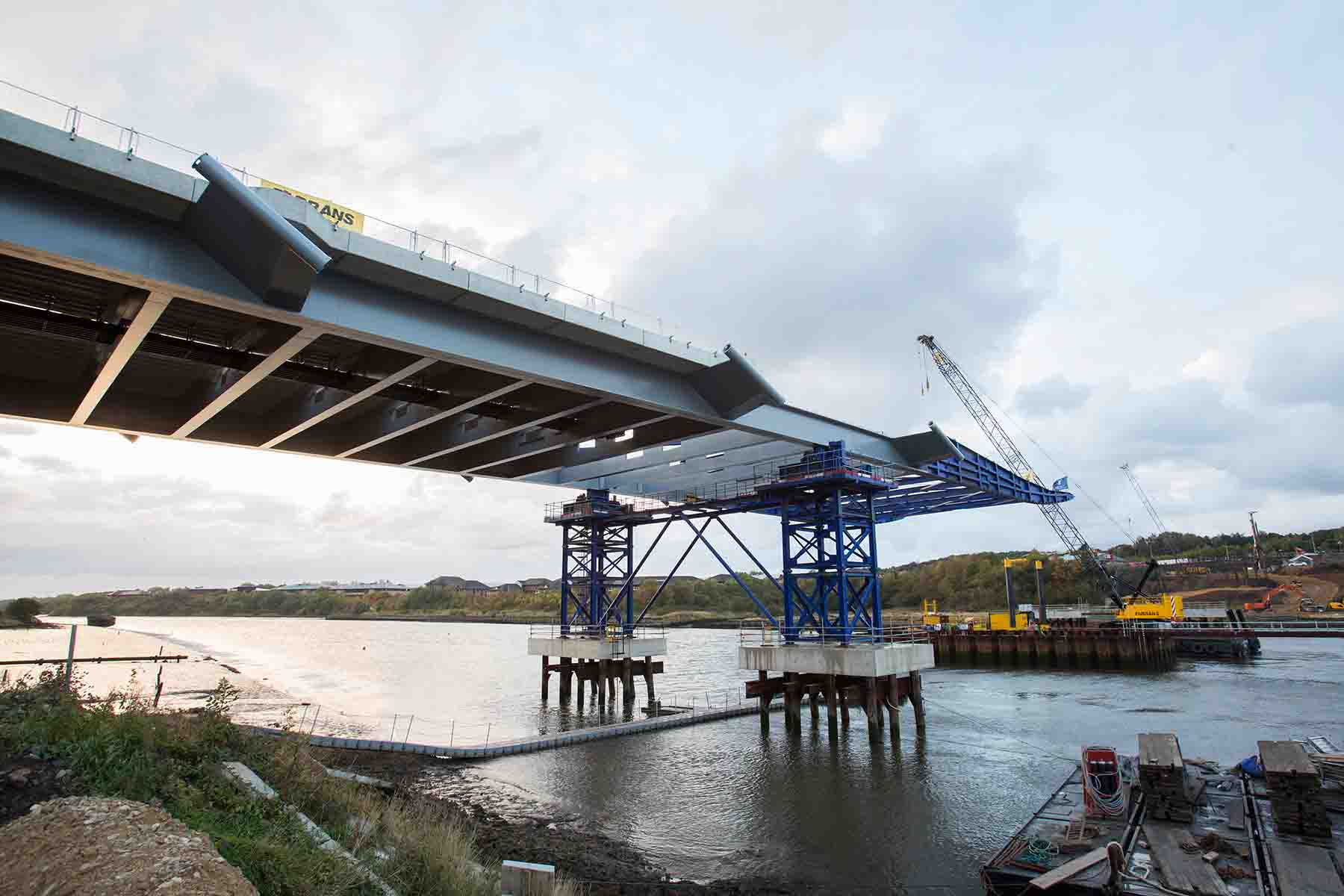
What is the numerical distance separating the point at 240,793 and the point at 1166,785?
14.0 metres

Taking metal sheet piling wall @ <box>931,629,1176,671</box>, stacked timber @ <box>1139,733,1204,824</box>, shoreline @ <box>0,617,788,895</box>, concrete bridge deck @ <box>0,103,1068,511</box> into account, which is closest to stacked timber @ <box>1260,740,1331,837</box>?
stacked timber @ <box>1139,733,1204,824</box>

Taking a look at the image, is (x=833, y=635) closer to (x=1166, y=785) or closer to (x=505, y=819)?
(x=505, y=819)

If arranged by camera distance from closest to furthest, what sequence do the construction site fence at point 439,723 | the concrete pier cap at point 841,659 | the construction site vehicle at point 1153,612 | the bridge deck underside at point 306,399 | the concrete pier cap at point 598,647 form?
the bridge deck underside at point 306,399 < the concrete pier cap at point 841,659 < the construction site fence at point 439,723 < the concrete pier cap at point 598,647 < the construction site vehicle at point 1153,612

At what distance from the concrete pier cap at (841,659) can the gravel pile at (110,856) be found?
21.3 metres

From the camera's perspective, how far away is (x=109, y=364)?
1758 centimetres

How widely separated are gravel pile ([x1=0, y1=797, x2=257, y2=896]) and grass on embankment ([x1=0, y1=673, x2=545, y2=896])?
0.50 metres

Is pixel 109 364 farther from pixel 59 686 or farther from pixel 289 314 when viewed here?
pixel 59 686

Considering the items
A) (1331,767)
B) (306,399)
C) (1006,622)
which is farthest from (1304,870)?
(1006,622)

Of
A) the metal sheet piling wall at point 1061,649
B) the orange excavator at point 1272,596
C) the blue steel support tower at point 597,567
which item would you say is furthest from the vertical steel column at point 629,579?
the orange excavator at point 1272,596

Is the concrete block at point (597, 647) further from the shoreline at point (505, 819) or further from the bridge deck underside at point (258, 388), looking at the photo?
the shoreline at point (505, 819)

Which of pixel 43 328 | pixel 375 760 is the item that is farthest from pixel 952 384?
pixel 43 328

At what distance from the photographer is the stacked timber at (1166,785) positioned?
1158 cm

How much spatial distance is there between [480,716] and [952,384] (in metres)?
56.2

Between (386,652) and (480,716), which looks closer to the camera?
(480,716)
